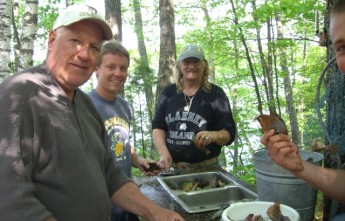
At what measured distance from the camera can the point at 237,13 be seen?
27.6 feet

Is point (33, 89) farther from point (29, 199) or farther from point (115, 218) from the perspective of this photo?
point (115, 218)

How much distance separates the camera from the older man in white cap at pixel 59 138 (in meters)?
1.36

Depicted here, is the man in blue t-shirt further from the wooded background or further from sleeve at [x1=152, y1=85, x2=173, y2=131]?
the wooded background

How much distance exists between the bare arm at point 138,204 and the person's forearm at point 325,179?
3.07ft

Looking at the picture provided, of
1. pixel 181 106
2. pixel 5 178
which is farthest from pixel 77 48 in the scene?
pixel 181 106

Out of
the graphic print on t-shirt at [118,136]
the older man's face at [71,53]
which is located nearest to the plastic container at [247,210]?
the older man's face at [71,53]

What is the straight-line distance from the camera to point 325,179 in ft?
6.64

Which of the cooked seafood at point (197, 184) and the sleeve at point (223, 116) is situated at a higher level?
the sleeve at point (223, 116)

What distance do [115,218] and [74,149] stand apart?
112cm

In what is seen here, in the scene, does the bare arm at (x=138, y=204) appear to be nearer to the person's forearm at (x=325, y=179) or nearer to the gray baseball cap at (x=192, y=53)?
the person's forearm at (x=325, y=179)

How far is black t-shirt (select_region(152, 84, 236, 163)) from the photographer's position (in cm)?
380

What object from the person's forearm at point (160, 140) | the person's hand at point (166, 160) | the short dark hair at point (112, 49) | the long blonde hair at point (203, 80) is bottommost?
the person's hand at point (166, 160)

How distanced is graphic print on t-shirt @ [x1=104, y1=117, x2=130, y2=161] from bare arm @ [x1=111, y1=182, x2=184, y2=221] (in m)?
0.62

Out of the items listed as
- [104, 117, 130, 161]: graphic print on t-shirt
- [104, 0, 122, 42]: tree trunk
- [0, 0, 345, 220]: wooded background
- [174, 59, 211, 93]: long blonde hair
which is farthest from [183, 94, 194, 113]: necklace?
[104, 0, 122, 42]: tree trunk
